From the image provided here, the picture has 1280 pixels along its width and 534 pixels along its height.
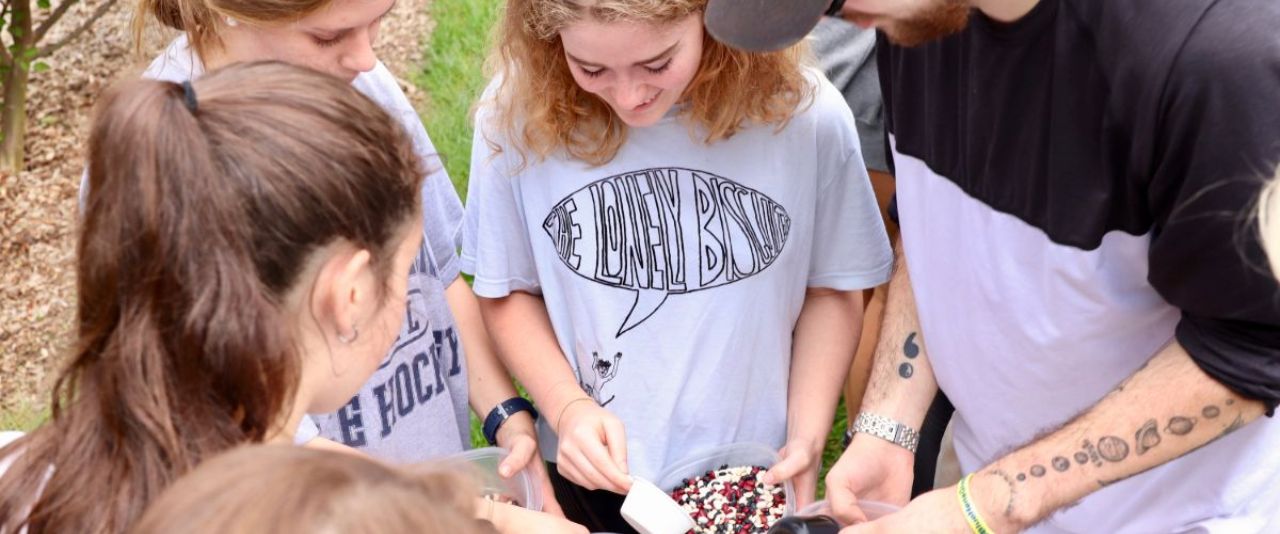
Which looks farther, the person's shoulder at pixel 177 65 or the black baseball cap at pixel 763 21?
the person's shoulder at pixel 177 65

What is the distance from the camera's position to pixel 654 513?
1912 mm

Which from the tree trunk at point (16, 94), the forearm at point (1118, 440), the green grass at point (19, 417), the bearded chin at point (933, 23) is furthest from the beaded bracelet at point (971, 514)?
the tree trunk at point (16, 94)

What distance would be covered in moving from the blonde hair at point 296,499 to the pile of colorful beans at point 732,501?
3.43 ft

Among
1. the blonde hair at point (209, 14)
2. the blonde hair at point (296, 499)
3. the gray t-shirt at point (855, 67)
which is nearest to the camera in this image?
the blonde hair at point (296, 499)

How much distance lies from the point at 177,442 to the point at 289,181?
0.30m

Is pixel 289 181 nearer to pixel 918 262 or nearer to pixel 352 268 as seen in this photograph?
pixel 352 268

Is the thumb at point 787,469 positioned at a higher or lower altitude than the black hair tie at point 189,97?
lower

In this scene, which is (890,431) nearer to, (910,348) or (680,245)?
(910,348)

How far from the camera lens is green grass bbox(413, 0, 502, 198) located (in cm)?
439

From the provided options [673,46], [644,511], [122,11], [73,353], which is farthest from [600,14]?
[122,11]

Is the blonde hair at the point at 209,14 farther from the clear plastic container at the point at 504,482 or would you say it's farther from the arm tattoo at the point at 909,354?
the arm tattoo at the point at 909,354

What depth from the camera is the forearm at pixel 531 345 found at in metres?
2.24

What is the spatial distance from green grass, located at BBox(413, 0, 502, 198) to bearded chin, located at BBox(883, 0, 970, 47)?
279 centimetres

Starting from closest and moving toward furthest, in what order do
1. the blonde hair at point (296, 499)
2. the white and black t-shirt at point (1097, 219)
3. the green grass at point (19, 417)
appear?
the blonde hair at point (296, 499), the white and black t-shirt at point (1097, 219), the green grass at point (19, 417)
